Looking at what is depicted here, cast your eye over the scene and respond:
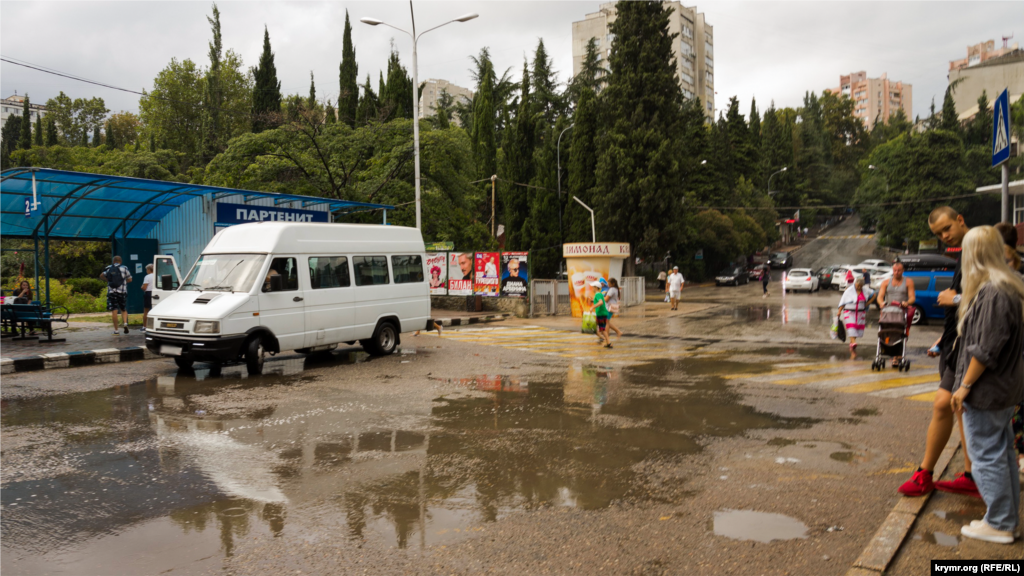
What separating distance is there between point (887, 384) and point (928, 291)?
11.8 meters

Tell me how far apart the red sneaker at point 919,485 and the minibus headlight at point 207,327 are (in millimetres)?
9253

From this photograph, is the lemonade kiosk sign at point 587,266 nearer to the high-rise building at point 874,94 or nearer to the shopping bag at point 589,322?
the shopping bag at point 589,322

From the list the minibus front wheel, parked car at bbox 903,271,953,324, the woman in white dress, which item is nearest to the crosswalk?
the woman in white dress

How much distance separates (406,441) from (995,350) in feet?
16.2

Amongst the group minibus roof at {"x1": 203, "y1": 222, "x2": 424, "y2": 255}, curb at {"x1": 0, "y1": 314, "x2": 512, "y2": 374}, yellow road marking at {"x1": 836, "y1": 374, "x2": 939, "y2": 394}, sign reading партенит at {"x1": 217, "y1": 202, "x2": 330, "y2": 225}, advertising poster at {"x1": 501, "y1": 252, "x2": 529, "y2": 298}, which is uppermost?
sign reading партенит at {"x1": 217, "y1": 202, "x2": 330, "y2": 225}

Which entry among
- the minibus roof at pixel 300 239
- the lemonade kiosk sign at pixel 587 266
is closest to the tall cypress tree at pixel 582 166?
the lemonade kiosk sign at pixel 587 266

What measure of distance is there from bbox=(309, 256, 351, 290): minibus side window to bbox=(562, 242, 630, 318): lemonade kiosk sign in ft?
37.8

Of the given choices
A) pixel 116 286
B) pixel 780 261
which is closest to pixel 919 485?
pixel 116 286

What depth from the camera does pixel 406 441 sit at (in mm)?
6664

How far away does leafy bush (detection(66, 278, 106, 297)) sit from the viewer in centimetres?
3262

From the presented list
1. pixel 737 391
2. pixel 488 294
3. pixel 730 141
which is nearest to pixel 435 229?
pixel 488 294

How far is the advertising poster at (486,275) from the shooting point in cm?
2316

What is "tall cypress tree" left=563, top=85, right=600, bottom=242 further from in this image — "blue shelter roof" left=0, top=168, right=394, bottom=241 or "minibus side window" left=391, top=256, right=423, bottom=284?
"minibus side window" left=391, top=256, right=423, bottom=284

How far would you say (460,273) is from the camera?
23.9 m
